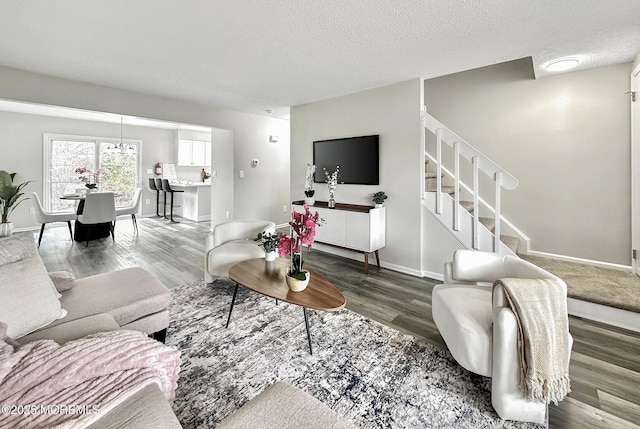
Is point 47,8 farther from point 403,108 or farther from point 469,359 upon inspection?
point 469,359

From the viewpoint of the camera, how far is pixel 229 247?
3.01 meters

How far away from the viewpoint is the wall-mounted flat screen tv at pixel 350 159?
3.86 metres

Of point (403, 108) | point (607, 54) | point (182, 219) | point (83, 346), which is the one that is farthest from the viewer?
point (182, 219)

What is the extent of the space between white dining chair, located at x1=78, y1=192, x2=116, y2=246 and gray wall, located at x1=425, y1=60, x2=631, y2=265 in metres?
5.81

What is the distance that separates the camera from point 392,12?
6.77ft

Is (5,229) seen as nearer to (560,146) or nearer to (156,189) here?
(156,189)

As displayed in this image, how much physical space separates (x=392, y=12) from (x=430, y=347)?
2447mm

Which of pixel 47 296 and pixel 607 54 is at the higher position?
pixel 607 54

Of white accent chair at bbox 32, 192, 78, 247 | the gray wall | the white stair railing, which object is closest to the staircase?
the white stair railing

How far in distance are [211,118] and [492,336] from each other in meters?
5.10

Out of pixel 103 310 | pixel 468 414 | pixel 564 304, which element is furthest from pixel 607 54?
pixel 103 310

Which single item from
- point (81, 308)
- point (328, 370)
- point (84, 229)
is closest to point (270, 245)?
point (328, 370)

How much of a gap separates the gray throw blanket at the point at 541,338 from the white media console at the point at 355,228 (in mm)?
2176

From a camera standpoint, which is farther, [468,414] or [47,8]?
[47,8]
